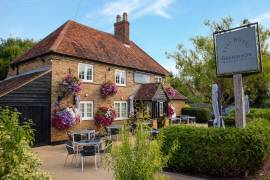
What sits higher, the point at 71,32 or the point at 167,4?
the point at 71,32

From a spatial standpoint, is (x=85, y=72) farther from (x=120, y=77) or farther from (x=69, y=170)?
(x=69, y=170)

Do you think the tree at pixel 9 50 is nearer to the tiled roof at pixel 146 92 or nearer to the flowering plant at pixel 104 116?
the tiled roof at pixel 146 92

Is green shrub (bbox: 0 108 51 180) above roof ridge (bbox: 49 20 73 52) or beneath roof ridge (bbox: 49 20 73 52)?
beneath

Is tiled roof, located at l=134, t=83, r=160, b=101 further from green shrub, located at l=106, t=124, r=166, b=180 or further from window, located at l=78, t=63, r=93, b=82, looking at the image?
green shrub, located at l=106, t=124, r=166, b=180

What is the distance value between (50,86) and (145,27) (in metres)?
6.80

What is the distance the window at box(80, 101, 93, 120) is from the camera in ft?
57.1

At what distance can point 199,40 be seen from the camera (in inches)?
781

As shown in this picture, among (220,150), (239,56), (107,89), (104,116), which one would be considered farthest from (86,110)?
(220,150)

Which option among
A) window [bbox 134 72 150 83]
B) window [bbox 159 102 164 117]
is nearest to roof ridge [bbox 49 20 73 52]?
window [bbox 134 72 150 83]

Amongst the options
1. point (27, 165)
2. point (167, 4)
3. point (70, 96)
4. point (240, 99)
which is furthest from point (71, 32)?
point (27, 165)

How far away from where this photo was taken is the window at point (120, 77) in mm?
20422

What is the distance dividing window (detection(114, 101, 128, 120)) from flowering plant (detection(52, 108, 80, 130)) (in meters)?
5.37

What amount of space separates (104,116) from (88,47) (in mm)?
5395

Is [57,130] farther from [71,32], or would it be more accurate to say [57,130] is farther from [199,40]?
[199,40]
